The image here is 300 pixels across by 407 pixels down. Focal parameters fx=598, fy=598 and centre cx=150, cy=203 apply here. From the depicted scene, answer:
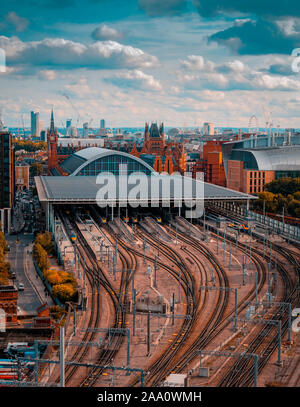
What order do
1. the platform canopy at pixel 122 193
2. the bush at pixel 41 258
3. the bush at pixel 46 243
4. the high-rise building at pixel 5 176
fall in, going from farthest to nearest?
the high-rise building at pixel 5 176, the platform canopy at pixel 122 193, the bush at pixel 46 243, the bush at pixel 41 258

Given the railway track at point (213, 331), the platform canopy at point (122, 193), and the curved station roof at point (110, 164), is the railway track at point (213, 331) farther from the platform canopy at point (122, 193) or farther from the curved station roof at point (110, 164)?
the curved station roof at point (110, 164)

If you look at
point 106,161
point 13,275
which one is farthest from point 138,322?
point 106,161

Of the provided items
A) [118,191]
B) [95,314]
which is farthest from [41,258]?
[118,191]

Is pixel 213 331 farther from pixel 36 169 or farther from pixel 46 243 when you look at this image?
pixel 36 169

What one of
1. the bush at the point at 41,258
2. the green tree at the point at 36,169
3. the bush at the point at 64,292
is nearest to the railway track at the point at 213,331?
the bush at the point at 64,292

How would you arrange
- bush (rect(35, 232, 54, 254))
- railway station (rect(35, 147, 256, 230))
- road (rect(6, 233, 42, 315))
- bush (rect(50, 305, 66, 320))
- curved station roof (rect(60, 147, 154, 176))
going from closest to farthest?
bush (rect(50, 305, 66, 320))
road (rect(6, 233, 42, 315))
bush (rect(35, 232, 54, 254))
railway station (rect(35, 147, 256, 230))
curved station roof (rect(60, 147, 154, 176))

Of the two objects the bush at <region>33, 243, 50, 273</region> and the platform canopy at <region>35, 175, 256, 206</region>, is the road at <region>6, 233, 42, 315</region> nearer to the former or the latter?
the bush at <region>33, 243, 50, 273</region>

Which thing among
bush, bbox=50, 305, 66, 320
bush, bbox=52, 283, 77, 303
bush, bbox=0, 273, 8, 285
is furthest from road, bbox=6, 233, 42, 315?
bush, bbox=52, 283, 77, 303
